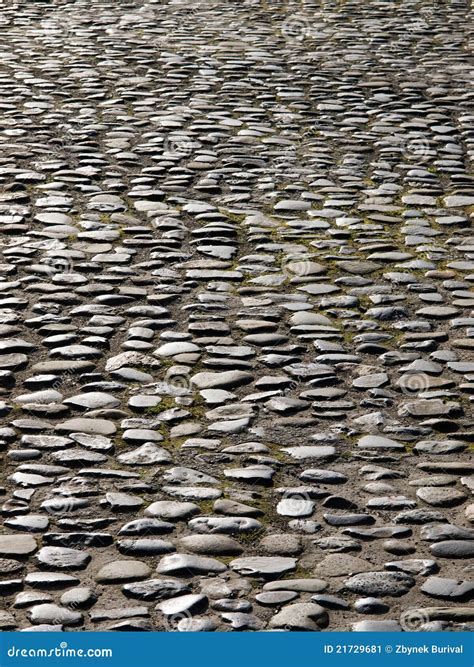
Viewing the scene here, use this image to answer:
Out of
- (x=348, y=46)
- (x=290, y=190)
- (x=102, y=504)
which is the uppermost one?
(x=348, y=46)

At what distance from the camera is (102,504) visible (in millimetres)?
4980

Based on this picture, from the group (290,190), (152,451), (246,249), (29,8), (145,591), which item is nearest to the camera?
(145,591)

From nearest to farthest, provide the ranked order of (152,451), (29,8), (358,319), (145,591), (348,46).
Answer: (145,591) → (152,451) → (358,319) → (348,46) → (29,8)

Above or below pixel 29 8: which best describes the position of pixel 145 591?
below

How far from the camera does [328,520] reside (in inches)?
194

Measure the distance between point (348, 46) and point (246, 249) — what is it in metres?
7.54

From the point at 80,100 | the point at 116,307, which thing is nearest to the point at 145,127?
the point at 80,100

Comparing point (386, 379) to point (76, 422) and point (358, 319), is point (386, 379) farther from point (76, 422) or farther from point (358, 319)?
point (76, 422)

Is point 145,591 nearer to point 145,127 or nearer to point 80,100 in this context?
point 145,127

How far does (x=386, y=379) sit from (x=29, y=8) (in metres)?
12.6

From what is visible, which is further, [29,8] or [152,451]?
[29,8]

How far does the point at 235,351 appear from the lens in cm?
653

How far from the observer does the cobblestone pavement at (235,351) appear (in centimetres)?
454

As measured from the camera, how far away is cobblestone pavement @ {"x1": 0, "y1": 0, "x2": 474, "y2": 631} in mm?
4535
